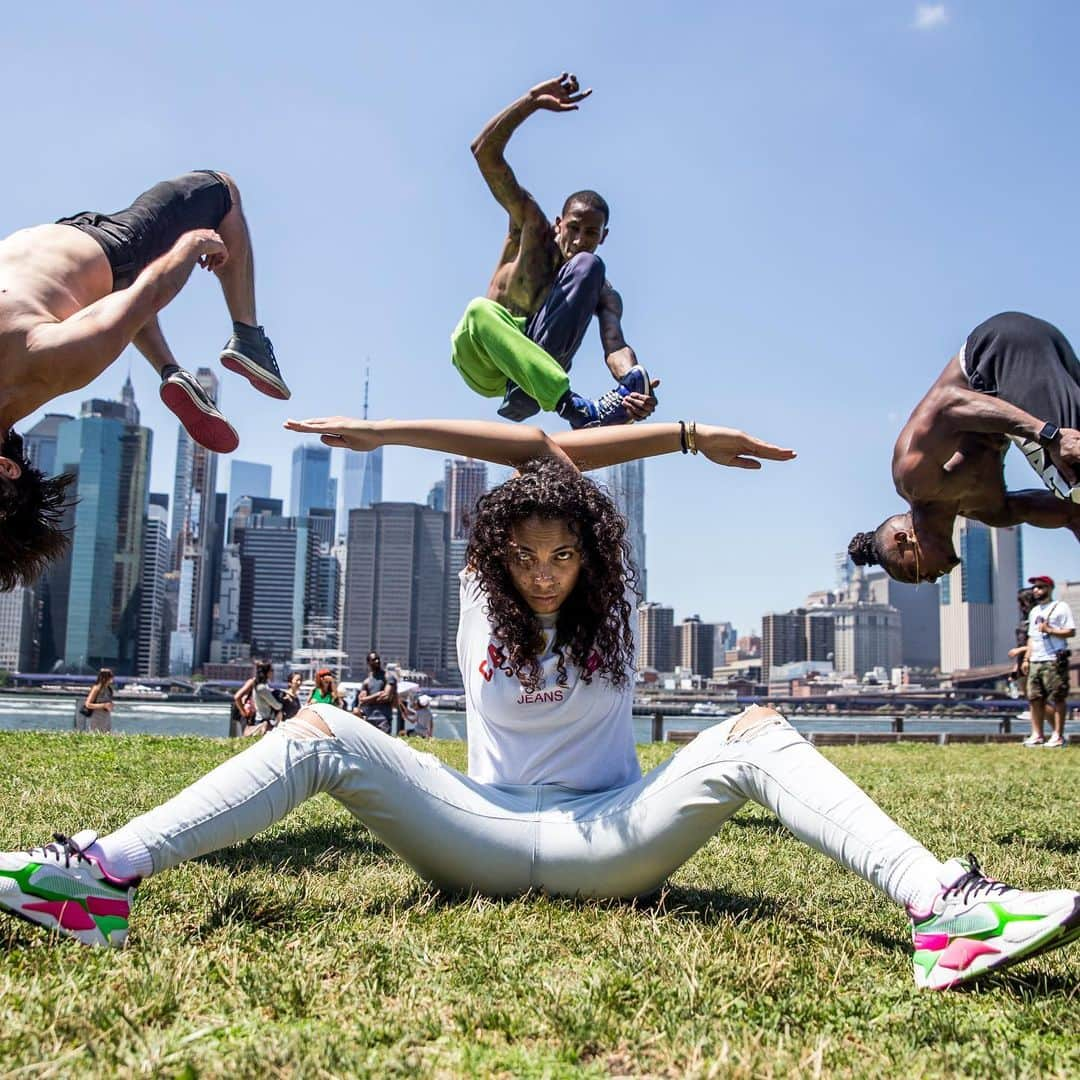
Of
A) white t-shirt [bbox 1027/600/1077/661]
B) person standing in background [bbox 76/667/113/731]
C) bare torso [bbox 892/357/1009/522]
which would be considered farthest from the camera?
person standing in background [bbox 76/667/113/731]

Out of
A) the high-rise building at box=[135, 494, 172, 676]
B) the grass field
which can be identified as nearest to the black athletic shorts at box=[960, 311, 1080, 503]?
the grass field

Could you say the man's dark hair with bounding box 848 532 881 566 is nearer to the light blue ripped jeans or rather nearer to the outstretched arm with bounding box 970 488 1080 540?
the outstretched arm with bounding box 970 488 1080 540

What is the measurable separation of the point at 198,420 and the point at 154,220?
3.75 ft

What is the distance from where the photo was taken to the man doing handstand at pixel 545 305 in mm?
5047

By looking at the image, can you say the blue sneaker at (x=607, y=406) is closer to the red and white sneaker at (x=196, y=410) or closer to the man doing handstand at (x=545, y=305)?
the man doing handstand at (x=545, y=305)

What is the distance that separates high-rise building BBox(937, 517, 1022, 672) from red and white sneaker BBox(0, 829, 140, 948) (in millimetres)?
172477

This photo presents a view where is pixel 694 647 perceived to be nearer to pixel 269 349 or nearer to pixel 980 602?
pixel 980 602

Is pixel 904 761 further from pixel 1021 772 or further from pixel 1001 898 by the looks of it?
pixel 1001 898

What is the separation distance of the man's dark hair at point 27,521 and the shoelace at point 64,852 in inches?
66.4

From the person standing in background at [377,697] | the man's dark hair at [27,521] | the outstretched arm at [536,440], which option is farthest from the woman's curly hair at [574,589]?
the person standing in background at [377,697]

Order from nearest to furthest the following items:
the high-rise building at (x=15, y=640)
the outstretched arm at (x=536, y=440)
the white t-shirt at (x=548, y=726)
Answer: the white t-shirt at (x=548, y=726)
the outstretched arm at (x=536, y=440)
the high-rise building at (x=15, y=640)

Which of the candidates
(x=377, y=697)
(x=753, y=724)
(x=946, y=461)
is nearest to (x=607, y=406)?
(x=946, y=461)

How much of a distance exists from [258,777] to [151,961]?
1.68 feet

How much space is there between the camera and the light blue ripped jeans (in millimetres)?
2562
